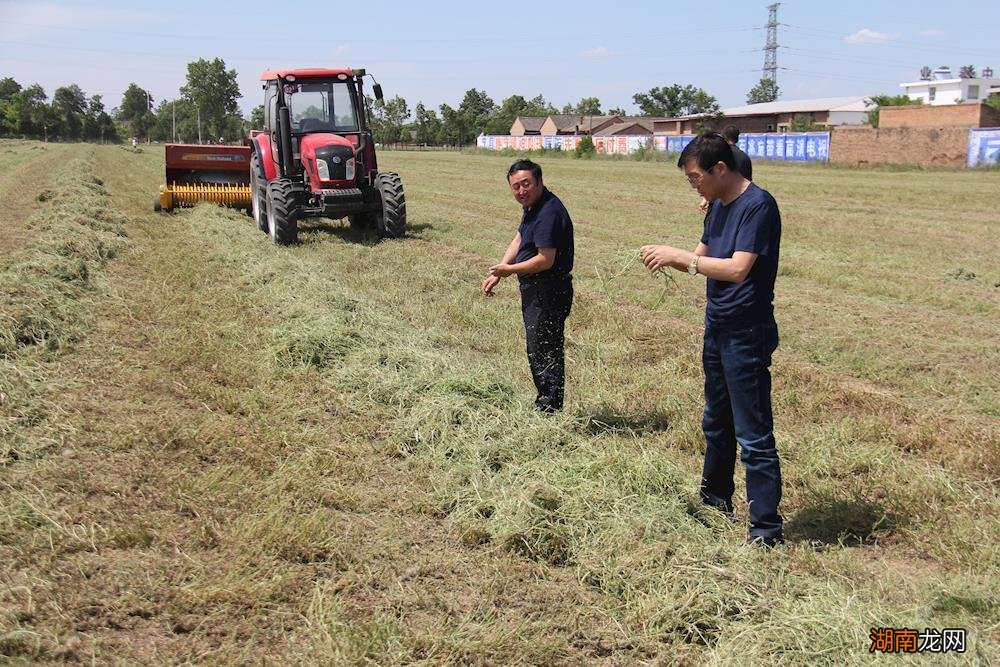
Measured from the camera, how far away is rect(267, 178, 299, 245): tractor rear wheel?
1151 centimetres

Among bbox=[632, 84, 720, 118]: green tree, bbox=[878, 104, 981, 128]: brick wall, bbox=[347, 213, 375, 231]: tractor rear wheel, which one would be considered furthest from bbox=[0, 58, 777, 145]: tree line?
bbox=[347, 213, 375, 231]: tractor rear wheel

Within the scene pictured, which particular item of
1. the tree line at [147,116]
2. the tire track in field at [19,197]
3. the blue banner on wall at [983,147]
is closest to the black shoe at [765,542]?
the tire track in field at [19,197]

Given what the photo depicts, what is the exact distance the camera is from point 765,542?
354 centimetres

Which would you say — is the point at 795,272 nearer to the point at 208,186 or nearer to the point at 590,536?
the point at 590,536

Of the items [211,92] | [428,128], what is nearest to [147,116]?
[211,92]

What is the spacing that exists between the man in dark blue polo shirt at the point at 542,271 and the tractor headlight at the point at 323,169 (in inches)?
289

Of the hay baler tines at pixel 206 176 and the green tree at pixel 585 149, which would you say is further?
the green tree at pixel 585 149

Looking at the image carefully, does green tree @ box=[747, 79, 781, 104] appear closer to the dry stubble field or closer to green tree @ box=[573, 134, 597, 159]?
green tree @ box=[573, 134, 597, 159]

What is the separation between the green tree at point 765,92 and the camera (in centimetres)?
11350

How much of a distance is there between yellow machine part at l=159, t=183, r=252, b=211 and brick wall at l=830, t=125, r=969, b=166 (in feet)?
97.4

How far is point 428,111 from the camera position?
8862 cm

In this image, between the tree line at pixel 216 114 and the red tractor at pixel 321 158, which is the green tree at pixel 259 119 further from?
Answer: the tree line at pixel 216 114

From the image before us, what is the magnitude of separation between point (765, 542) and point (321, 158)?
31.2 feet

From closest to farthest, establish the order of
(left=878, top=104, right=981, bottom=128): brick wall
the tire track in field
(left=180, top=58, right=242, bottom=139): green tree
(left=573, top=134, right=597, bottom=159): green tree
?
the tire track in field, (left=878, top=104, right=981, bottom=128): brick wall, (left=573, top=134, right=597, bottom=159): green tree, (left=180, top=58, right=242, bottom=139): green tree
